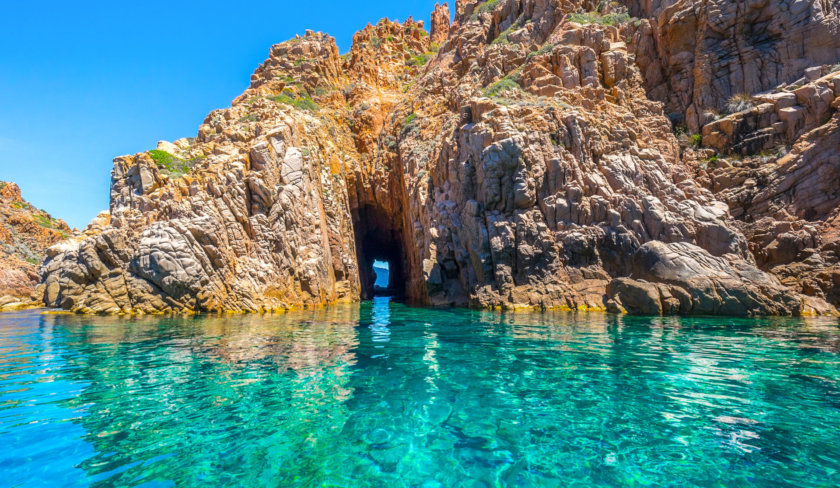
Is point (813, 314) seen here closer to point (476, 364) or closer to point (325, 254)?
point (476, 364)

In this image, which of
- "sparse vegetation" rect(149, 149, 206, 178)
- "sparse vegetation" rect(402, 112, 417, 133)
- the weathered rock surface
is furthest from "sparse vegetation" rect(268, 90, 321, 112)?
the weathered rock surface

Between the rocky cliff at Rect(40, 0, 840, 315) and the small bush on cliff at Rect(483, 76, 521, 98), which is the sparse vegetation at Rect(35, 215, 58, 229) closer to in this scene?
the rocky cliff at Rect(40, 0, 840, 315)

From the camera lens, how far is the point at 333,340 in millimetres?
15031

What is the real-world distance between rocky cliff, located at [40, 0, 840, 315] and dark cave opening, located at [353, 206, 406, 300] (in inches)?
285

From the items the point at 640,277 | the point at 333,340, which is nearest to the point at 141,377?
the point at 333,340

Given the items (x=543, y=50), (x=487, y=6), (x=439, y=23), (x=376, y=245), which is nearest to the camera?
(x=543, y=50)

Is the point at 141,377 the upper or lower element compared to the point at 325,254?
lower

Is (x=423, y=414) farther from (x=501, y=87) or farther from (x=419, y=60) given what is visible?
(x=419, y=60)

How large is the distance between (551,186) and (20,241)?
64.7 m

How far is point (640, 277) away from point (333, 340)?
22.0 m

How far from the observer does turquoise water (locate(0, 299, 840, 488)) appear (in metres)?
4.97

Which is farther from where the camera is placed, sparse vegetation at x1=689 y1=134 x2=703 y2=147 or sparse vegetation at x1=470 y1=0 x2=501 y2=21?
sparse vegetation at x1=470 y1=0 x2=501 y2=21

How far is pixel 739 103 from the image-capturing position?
1362 inches

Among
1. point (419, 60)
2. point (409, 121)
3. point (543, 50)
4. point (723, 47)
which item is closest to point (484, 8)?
point (419, 60)
